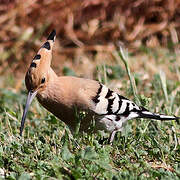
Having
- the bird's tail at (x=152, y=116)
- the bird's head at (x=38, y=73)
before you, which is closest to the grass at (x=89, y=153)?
the bird's tail at (x=152, y=116)

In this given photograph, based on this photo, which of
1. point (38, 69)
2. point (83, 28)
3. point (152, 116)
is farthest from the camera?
point (83, 28)

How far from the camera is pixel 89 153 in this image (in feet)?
6.58

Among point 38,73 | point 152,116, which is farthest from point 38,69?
point 152,116

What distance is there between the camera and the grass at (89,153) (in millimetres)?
2006

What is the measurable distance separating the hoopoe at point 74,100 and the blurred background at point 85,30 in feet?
7.24

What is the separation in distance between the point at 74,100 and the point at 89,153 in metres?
0.70

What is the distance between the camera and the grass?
2006 millimetres

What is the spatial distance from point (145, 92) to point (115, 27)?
6.32 feet

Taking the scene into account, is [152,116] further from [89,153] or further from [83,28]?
[83,28]

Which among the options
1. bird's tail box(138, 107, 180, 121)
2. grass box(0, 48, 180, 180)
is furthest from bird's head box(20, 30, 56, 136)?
bird's tail box(138, 107, 180, 121)

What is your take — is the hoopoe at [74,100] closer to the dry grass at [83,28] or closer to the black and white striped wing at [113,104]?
the black and white striped wing at [113,104]

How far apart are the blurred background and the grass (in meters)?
2.17

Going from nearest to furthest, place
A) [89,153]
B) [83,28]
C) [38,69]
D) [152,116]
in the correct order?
[89,153]
[38,69]
[152,116]
[83,28]

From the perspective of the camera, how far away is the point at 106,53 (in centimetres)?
550
